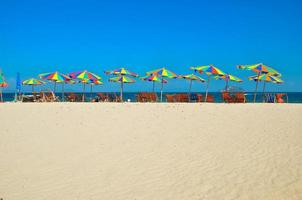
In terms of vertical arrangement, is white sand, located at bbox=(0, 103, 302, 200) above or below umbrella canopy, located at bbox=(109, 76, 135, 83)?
below

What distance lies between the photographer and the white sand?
418 centimetres

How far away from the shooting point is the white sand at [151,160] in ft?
13.7

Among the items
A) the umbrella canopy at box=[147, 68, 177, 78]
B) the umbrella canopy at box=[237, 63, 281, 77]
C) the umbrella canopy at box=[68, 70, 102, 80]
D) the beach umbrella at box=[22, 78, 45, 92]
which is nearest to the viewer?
the umbrella canopy at box=[237, 63, 281, 77]

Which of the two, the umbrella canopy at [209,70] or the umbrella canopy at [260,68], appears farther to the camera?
the umbrella canopy at [209,70]

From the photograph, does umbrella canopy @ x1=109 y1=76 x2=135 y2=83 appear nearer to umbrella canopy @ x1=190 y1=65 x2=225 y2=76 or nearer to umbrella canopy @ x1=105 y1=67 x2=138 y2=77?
umbrella canopy @ x1=105 y1=67 x2=138 y2=77

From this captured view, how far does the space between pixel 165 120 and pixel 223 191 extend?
18.8ft

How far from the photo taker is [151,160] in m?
5.48

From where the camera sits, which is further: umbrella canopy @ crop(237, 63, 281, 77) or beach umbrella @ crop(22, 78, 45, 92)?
beach umbrella @ crop(22, 78, 45, 92)

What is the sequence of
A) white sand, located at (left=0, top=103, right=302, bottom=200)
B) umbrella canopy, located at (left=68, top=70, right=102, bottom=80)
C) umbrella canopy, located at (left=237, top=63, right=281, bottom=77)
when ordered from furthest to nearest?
umbrella canopy, located at (left=68, top=70, right=102, bottom=80), umbrella canopy, located at (left=237, top=63, right=281, bottom=77), white sand, located at (left=0, top=103, right=302, bottom=200)

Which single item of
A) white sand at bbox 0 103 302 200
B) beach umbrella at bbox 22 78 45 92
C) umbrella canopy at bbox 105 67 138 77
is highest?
umbrella canopy at bbox 105 67 138 77

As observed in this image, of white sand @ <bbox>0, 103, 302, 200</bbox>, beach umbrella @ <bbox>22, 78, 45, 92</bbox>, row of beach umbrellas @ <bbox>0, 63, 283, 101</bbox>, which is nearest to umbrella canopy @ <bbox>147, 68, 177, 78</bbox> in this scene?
row of beach umbrellas @ <bbox>0, 63, 283, 101</bbox>

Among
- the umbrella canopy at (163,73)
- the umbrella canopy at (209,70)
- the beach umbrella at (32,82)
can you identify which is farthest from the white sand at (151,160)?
the beach umbrella at (32,82)

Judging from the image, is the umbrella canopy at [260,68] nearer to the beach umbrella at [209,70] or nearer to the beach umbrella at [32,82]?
the beach umbrella at [209,70]

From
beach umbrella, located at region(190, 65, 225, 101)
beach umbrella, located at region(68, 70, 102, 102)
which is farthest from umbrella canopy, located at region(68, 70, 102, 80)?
beach umbrella, located at region(190, 65, 225, 101)
